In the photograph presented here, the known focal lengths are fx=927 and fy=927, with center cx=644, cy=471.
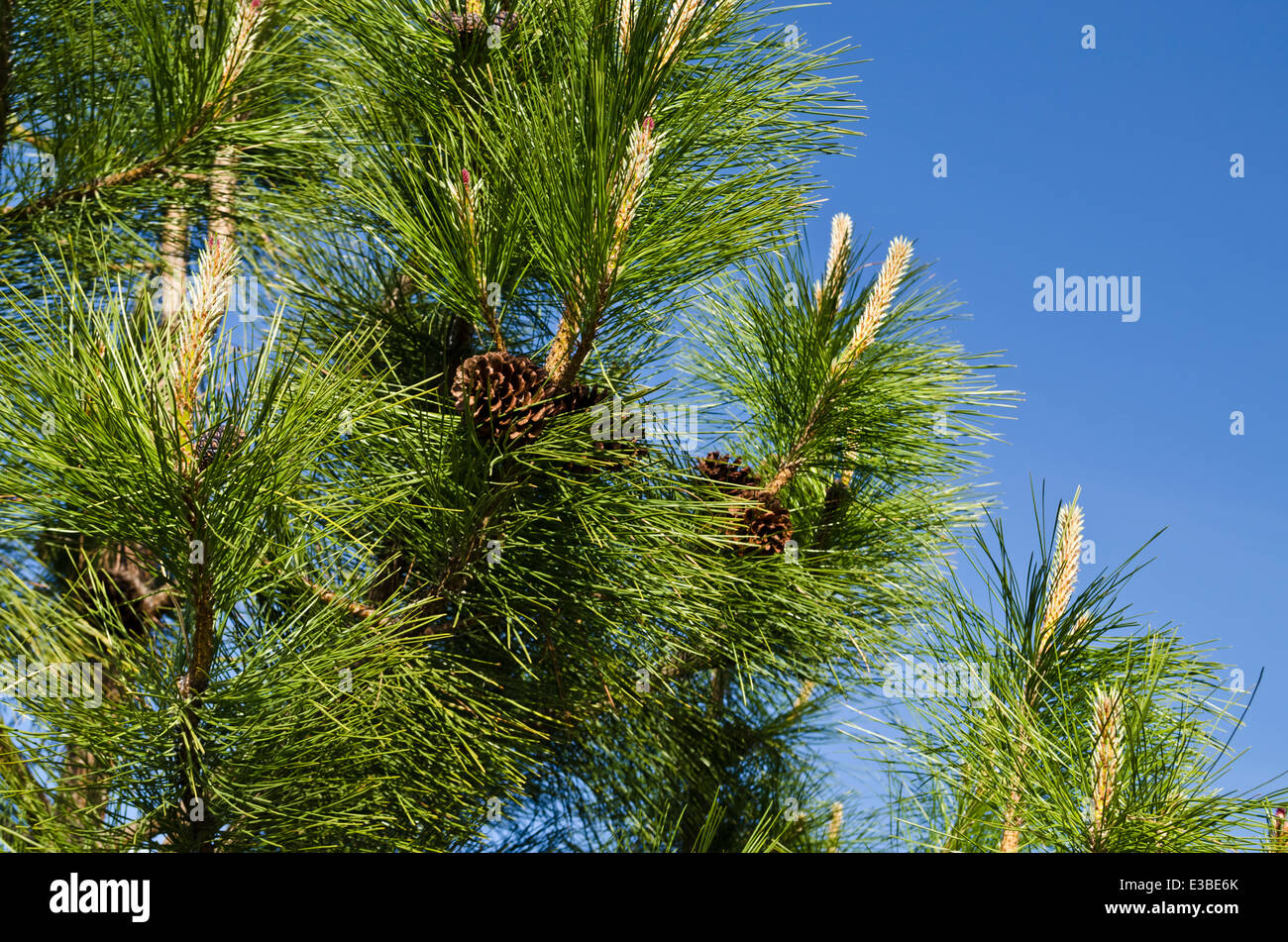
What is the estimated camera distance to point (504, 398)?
1112 millimetres

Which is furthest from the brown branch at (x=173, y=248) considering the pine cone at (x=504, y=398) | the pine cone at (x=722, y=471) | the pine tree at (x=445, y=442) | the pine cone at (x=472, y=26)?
the pine cone at (x=722, y=471)

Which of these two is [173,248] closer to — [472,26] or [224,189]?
[224,189]

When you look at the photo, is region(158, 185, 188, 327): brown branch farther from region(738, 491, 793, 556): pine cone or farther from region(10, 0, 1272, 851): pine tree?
region(738, 491, 793, 556): pine cone

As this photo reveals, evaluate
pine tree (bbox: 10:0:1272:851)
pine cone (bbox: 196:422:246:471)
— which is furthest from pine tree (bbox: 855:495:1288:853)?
pine cone (bbox: 196:422:246:471)

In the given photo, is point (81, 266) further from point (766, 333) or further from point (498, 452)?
point (766, 333)

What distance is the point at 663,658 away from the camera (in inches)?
59.1

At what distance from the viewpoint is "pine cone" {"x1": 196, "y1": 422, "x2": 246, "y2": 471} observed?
887 mm

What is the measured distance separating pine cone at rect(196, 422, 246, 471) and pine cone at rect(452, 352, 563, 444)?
27 centimetres

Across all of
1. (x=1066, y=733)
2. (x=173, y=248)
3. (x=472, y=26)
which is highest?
(x=472, y=26)

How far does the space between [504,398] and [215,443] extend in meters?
0.33

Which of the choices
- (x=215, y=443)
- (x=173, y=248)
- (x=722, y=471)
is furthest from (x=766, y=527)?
(x=173, y=248)

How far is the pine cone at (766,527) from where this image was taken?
139cm
